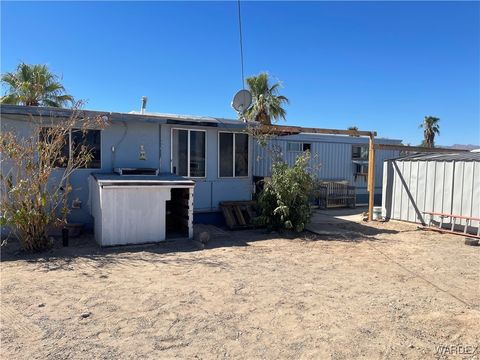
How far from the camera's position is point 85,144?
862 cm

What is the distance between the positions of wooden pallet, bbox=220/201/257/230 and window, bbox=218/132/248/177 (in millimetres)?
827

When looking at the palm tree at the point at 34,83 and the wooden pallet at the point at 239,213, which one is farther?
the palm tree at the point at 34,83

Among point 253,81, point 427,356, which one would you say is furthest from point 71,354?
point 253,81

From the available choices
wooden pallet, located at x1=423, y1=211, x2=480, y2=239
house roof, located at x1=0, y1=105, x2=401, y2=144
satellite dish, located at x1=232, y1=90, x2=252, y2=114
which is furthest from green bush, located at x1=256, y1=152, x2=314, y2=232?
wooden pallet, located at x1=423, y1=211, x2=480, y2=239

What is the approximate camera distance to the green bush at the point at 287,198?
9016 mm

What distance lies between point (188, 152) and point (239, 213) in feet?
6.95

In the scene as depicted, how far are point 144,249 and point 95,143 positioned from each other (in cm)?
299

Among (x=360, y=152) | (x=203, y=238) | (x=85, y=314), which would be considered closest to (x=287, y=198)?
(x=203, y=238)

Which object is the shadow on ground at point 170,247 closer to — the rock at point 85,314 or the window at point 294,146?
the rock at point 85,314

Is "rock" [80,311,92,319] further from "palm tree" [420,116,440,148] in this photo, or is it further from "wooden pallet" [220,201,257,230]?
"palm tree" [420,116,440,148]

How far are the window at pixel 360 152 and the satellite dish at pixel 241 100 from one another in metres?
8.35

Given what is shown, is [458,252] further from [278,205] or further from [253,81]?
[253,81]

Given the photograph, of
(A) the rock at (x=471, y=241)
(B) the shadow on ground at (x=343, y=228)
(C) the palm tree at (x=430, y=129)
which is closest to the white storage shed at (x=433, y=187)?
(A) the rock at (x=471, y=241)

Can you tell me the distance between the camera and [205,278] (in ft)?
18.2
